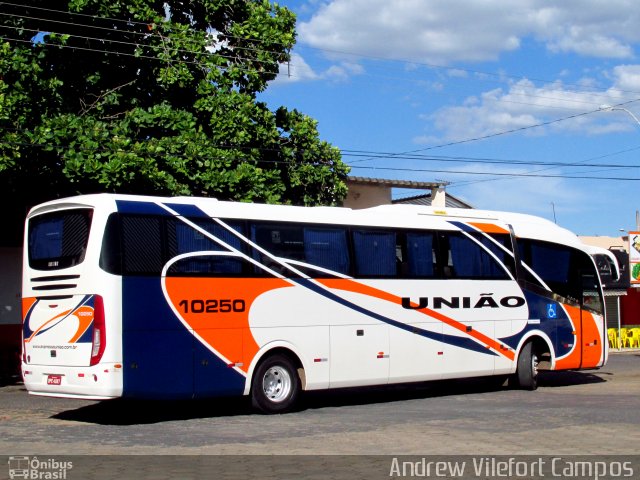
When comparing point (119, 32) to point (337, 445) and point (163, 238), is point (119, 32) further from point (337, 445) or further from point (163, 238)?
point (337, 445)

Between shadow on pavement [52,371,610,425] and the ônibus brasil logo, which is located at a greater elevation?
the ônibus brasil logo

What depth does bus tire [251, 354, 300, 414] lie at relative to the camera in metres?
15.9

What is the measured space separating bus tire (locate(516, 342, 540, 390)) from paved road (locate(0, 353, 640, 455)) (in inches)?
12.7

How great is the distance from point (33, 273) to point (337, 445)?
5995 mm

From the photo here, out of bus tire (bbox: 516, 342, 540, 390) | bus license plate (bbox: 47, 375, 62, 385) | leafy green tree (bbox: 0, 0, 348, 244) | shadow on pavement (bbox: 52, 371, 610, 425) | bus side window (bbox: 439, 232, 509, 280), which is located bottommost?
shadow on pavement (bbox: 52, 371, 610, 425)

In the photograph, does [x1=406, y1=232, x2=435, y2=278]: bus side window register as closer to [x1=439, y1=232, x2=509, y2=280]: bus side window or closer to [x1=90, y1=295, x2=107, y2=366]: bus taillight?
[x1=439, y1=232, x2=509, y2=280]: bus side window

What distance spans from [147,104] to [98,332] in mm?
11713

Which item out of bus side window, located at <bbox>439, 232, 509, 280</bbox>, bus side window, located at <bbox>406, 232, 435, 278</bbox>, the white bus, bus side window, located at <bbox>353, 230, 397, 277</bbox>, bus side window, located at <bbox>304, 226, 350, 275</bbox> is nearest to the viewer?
the white bus

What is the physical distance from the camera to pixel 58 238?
14.9m

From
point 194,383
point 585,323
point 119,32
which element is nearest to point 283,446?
point 194,383

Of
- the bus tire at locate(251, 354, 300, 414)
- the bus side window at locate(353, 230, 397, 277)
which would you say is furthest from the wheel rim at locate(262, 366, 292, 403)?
the bus side window at locate(353, 230, 397, 277)

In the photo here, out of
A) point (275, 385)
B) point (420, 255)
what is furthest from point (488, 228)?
point (275, 385)

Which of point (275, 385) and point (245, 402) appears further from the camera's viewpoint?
point (245, 402)

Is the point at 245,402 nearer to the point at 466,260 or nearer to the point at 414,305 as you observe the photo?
Result: the point at 414,305
